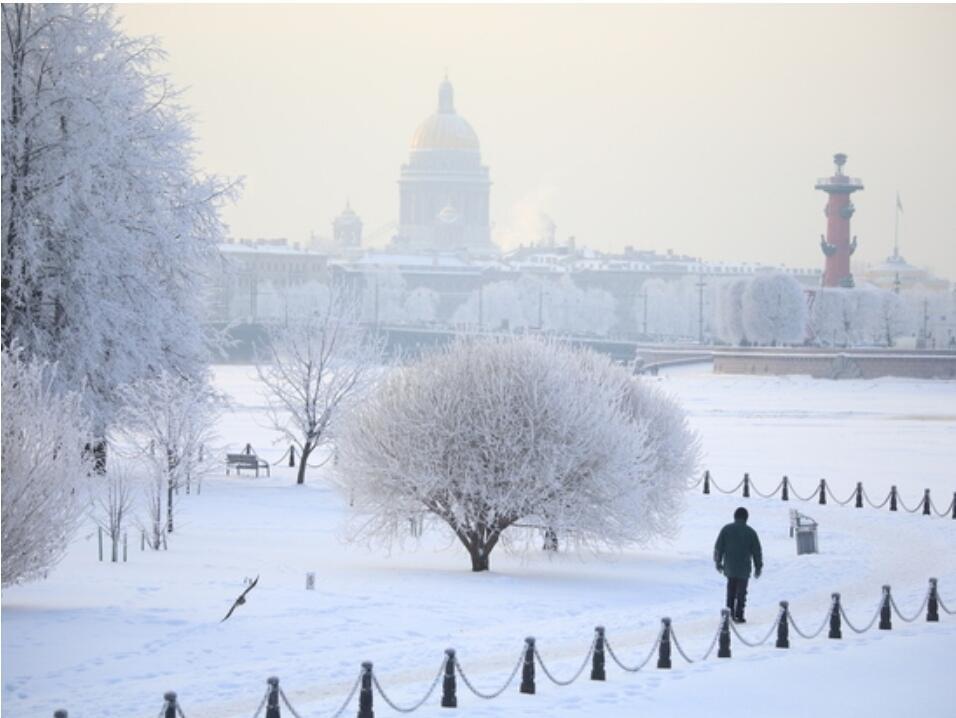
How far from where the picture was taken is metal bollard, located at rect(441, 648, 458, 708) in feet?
56.1

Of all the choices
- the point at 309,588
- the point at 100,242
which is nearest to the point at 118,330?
the point at 100,242

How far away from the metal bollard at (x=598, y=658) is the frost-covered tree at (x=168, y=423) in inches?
505

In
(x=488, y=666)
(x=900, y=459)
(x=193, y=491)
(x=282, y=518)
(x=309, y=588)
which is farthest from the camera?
(x=900, y=459)

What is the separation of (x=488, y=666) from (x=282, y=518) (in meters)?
14.7

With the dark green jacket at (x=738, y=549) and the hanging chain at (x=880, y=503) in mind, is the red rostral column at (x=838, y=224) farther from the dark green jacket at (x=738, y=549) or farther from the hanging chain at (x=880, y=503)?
the dark green jacket at (x=738, y=549)

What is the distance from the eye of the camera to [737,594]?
2262 centimetres

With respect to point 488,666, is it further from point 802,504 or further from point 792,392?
point 792,392

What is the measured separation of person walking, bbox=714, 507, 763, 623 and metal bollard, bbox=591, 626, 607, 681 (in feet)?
13.4

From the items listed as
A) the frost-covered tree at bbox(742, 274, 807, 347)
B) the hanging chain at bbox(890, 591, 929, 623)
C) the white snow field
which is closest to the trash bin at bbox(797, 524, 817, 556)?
the white snow field

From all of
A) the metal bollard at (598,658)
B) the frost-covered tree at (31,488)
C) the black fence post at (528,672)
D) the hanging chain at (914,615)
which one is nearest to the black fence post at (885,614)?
the hanging chain at (914,615)

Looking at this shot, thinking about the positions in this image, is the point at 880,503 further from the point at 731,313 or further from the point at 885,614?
the point at 731,313

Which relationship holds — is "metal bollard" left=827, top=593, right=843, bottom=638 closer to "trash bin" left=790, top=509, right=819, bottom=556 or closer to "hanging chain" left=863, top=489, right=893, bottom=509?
"trash bin" left=790, top=509, right=819, bottom=556

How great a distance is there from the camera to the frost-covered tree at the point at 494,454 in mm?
26812

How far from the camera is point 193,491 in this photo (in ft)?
125
